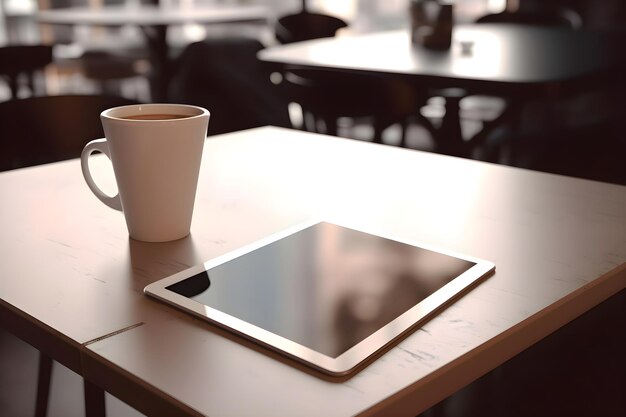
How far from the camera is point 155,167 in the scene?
30.4 inches

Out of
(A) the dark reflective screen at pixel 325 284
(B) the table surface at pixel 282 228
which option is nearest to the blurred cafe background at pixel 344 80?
(B) the table surface at pixel 282 228

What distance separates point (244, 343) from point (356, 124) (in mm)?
3676

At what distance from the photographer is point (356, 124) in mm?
4207

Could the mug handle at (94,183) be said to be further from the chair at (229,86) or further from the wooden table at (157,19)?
the wooden table at (157,19)

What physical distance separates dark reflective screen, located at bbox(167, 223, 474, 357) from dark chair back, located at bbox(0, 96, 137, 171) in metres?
0.93

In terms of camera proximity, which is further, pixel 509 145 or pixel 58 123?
pixel 509 145

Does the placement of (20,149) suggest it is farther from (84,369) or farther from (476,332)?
(476,332)

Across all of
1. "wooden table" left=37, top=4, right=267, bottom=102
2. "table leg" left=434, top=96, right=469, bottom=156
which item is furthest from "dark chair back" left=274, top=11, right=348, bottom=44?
"table leg" left=434, top=96, right=469, bottom=156

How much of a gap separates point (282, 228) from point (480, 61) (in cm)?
146

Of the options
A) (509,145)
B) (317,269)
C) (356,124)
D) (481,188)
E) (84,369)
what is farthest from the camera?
(356,124)

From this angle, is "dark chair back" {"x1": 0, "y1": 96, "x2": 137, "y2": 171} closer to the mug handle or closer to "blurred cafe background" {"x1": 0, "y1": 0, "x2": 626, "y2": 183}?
"blurred cafe background" {"x1": 0, "y1": 0, "x2": 626, "y2": 183}

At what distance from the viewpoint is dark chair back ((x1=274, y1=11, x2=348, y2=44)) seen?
4301mm

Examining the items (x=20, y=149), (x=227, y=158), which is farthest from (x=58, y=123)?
(x=227, y=158)

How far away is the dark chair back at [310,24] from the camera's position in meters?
4.30
